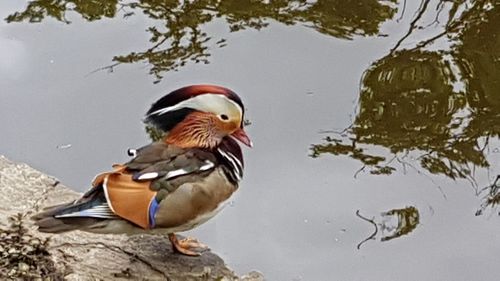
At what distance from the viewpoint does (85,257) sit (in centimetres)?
229

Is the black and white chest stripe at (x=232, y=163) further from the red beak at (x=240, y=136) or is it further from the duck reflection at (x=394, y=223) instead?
the duck reflection at (x=394, y=223)

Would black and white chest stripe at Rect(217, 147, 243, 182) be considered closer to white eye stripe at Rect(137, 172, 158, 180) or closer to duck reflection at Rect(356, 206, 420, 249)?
white eye stripe at Rect(137, 172, 158, 180)

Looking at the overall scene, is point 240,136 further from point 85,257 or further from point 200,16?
point 200,16

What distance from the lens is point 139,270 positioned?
7.45 feet

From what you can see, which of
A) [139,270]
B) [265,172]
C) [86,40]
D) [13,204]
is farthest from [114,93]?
[139,270]

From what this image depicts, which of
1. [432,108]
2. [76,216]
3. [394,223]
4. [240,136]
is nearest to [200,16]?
[432,108]

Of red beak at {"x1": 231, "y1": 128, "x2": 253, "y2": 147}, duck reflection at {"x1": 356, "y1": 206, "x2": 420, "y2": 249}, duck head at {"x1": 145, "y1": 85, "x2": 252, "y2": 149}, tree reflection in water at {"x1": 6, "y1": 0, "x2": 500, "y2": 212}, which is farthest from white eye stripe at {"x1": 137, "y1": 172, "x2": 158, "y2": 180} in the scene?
tree reflection in water at {"x1": 6, "y1": 0, "x2": 500, "y2": 212}

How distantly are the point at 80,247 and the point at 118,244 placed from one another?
9 centimetres

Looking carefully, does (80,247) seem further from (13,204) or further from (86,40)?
(86,40)

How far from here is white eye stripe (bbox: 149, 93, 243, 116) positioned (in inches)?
87.0

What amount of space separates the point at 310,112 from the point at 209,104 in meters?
0.96

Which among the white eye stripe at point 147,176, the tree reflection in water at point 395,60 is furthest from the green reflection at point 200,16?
the white eye stripe at point 147,176

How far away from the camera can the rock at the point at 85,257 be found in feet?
7.34

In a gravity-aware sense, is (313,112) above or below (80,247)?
above
